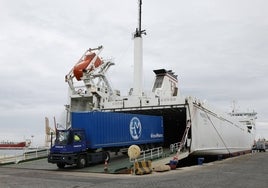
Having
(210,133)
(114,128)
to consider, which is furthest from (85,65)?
(210,133)

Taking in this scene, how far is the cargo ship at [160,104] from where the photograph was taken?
2720 centimetres

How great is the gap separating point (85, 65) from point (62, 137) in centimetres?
1577

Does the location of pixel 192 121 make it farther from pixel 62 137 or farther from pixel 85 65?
pixel 85 65

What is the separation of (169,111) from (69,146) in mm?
12630

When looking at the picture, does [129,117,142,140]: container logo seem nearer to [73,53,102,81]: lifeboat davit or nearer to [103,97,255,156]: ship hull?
[103,97,255,156]: ship hull

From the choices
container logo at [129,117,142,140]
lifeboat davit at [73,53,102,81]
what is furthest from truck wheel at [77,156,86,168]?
lifeboat davit at [73,53,102,81]

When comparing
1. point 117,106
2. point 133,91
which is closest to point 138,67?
point 133,91

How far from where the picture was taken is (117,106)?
99.1ft

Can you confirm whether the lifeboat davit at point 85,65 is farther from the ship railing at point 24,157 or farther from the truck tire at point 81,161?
the truck tire at point 81,161

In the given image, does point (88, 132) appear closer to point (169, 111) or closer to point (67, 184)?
point (67, 184)

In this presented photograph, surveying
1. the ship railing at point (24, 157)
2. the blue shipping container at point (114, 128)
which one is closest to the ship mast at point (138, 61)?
the blue shipping container at point (114, 128)

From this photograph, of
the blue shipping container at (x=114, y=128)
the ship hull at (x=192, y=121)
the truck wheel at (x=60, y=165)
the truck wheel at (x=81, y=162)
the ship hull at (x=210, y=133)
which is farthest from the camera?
the ship hull at (x=210, y=133)

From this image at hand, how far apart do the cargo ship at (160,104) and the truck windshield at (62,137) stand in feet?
28.2

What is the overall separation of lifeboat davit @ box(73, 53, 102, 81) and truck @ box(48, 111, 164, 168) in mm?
10524
